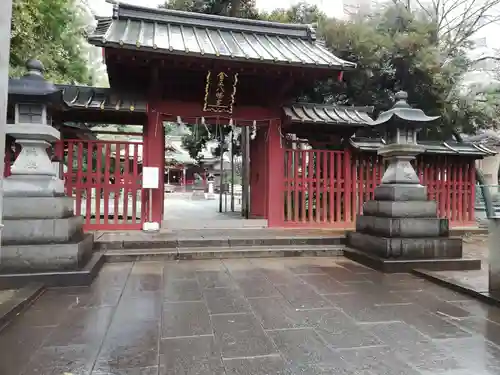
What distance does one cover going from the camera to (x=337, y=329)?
316 centimetres

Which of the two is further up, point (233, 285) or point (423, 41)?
point (423, 41)

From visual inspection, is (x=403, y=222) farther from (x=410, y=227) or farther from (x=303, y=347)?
(x=303, y=347)

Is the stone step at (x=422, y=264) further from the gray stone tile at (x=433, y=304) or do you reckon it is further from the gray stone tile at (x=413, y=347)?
the gray stone tile at (x=413, y=347)

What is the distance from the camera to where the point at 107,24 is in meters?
7.93

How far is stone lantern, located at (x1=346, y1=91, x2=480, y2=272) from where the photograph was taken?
5.51 meters

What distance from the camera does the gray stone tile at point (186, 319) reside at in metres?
3.06

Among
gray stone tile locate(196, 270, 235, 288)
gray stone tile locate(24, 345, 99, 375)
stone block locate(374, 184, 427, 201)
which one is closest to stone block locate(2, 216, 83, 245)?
gray stone tile locate(196, 270, 235, 288)

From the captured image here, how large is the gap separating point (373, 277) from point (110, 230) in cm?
545

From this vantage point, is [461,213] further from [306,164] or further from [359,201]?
[306,164]

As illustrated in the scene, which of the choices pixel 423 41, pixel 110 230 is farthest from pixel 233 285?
pixel 423 41

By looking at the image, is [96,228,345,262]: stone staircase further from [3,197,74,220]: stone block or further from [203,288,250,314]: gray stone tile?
[203,288,250,314]: gray stone tile

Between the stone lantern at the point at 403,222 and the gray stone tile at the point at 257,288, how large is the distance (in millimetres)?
1945

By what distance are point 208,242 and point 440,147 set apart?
679 centimetres

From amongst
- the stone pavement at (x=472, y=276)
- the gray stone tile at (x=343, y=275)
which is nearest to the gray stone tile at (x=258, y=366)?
the gray stone tile at (x=343, y=275)
